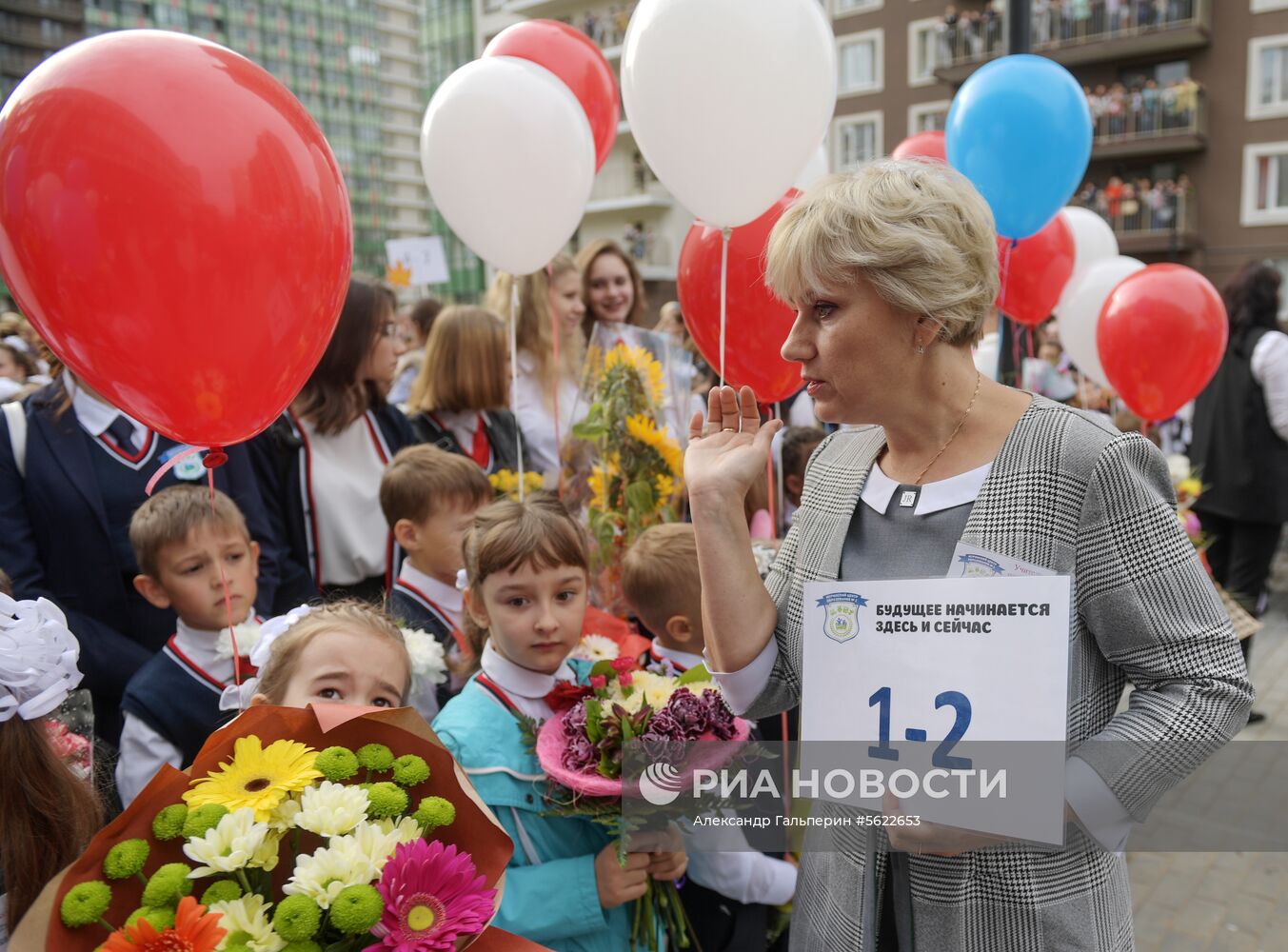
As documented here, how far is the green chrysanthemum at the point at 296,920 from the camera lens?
1.03 metres

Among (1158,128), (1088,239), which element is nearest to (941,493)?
(1088,239)

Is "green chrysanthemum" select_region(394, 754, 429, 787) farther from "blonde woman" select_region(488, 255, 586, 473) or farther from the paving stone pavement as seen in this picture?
the paving stone pavement

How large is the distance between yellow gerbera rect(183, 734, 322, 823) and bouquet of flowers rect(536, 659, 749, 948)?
0.59m

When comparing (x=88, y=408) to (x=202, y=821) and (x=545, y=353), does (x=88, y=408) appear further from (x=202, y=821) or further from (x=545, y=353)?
(x=202, y=821)

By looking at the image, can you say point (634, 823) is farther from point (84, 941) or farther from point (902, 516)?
point (84, 941)

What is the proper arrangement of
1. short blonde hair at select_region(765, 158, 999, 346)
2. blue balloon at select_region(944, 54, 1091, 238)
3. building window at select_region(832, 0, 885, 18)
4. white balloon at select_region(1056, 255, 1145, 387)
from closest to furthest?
short blonde hair at select_region(765, 158, 999, 346) < blue balloon at select_region(944, 54, 1091, 238) < white balloon at select_region(1056, 255, 1145, 387) < building window at select_region(832, 0, 885, 18)

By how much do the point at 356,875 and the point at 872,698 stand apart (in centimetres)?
74

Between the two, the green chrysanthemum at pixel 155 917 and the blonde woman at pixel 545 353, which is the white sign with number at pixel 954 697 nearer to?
the green chrysanthemum at pixel 155 917

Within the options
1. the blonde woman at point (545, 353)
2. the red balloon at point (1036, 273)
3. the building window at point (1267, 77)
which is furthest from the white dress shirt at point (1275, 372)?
the building window at point (1267, 77)

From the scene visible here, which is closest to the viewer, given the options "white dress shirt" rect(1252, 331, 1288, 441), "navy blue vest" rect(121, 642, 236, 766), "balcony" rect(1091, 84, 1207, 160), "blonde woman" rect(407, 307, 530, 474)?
"navy blue vest" rect(121, 642, 236, 766)

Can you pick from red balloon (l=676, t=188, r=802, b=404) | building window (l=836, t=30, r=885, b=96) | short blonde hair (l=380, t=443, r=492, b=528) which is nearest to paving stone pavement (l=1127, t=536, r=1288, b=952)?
red balloon (l=676, t=188, r=802, b=404)

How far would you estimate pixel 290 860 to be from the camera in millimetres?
1179

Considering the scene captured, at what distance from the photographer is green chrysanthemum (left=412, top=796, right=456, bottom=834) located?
1.19 metres

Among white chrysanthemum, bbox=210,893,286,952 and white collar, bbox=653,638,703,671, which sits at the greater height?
white chrysanthemum, bbox=210,893,286,952
